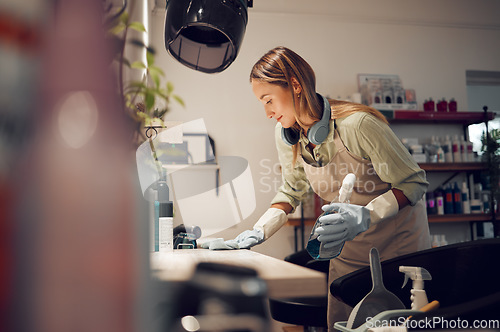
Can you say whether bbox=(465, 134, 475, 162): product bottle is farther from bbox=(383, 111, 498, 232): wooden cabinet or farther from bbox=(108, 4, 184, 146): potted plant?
bbox=(108, 4, 184, 146): potted plant

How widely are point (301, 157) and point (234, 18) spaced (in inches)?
32.9

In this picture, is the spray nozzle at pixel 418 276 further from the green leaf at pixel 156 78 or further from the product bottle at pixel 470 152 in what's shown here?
the product bottle at pixel 470 152

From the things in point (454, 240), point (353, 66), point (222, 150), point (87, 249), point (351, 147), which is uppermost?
point (353, 66)

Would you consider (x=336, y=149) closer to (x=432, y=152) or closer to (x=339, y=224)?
(x=339, y=224)

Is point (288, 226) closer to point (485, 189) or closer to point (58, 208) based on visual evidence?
point (485, 189)

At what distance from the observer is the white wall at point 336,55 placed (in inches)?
144

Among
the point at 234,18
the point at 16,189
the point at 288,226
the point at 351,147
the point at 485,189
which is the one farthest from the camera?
the point at 485,189

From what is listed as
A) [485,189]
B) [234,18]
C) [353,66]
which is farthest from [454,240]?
[234,18]

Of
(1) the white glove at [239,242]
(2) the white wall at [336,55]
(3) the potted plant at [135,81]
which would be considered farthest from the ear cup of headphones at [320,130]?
(2) the white wall at [336,55]

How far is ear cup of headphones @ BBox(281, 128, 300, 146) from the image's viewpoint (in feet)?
5.69

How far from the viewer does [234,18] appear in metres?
1.15

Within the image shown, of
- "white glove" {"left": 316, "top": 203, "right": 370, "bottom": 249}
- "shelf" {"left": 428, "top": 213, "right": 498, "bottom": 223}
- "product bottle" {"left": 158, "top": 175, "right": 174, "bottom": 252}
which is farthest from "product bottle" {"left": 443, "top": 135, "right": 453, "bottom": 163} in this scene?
"product bottle" {"left": 158, "top": 175, "right": 174, "bottom": 252}

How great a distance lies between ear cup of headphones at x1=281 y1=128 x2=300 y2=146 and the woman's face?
78mm

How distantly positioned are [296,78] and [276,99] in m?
0.13
